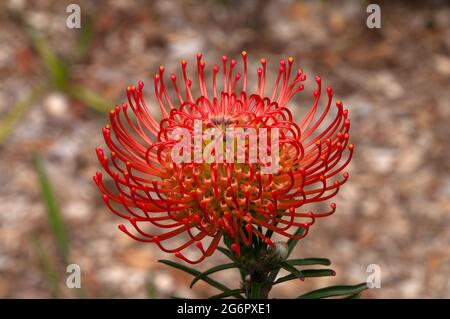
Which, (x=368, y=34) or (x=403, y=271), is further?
(x=368, y=34)

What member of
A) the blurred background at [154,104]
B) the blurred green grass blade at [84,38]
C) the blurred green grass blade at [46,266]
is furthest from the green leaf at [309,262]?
the blurred green grass blade at [84,38]

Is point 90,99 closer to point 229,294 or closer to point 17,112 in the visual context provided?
point 17,112

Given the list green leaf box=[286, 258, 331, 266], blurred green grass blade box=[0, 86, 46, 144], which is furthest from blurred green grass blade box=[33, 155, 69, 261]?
green leaf box=[286, 258, 331, 266]
